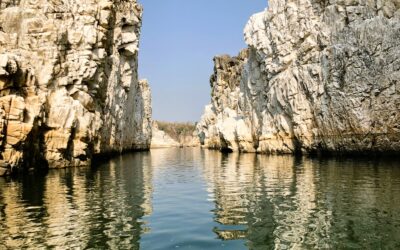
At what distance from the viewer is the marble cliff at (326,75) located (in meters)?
41.6

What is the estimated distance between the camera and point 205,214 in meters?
16.5

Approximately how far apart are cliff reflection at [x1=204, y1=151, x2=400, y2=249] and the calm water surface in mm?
31

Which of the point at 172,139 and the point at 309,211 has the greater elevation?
the point at 172,139

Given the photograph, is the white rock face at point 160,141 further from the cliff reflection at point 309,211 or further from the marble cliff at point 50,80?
the cliff reflection at point 309,211

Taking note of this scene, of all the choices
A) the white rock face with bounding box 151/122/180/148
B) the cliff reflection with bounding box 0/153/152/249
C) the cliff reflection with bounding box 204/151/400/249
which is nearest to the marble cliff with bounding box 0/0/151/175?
the cliff reflection with bounding box 0/153/152/249

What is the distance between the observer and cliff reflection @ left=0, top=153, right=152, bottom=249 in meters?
12.4

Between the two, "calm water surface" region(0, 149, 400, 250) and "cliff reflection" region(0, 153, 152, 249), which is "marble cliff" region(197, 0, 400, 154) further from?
"cliff reflection" region(0, 153, 152, 249)

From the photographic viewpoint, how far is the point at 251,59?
74625 mm

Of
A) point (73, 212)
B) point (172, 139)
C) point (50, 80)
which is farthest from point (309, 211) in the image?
point (172, 139)

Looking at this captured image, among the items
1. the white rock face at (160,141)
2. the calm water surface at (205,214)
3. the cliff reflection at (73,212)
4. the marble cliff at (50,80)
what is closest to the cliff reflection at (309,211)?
the calm water surface at (205,214)

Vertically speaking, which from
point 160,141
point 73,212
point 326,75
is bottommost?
point 73,212

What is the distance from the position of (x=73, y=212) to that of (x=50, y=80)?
76.0 feet

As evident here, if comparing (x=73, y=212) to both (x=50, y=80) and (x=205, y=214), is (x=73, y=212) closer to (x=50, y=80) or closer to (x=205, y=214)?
(x=205, y=214)

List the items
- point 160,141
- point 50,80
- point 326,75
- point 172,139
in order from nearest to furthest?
point 50,80 < point 326,75 < point 160,141 < point 172,139
